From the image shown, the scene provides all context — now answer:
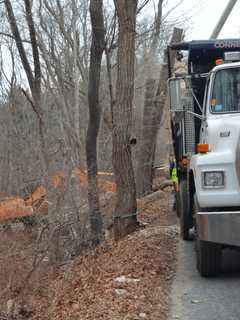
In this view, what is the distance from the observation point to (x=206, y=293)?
7.33m

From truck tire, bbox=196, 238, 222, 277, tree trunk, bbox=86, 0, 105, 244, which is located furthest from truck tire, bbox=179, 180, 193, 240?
tree trunk, bbox=86, 0, 105, 244

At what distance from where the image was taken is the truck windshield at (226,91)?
8258mm

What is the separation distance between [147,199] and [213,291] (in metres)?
12.3

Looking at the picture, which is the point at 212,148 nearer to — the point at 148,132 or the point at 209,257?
the point at 209,257

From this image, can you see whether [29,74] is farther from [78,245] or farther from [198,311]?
[198,311]

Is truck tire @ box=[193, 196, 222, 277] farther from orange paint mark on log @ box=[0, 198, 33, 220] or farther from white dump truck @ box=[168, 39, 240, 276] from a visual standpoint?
orange paint mark on log @ box=[0, 198, 33, 220]

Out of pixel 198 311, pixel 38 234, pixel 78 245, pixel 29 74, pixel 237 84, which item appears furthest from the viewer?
pixel 29 74

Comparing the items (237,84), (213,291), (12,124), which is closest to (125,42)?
(237,84)

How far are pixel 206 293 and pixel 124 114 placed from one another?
504 cm

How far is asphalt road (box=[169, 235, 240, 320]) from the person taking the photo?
256 inches

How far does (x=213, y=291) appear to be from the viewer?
7.41 meters

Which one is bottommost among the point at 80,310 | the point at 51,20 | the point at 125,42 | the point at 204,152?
the point at 80,310

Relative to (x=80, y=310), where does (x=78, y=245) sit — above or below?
below

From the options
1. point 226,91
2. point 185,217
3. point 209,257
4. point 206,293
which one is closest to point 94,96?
point 185,217
